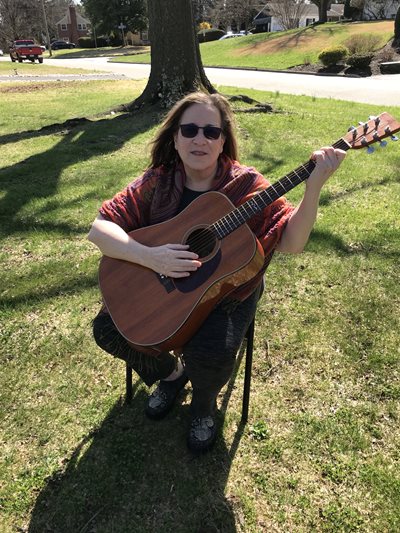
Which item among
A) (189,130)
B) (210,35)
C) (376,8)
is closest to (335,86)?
(189,130)


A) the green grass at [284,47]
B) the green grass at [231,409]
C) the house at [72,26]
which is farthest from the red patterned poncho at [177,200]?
the house at [72,26]

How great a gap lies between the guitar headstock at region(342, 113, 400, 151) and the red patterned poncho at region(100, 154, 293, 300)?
413mm

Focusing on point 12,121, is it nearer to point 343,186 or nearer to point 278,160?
point 278,160

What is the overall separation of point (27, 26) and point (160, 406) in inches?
2455

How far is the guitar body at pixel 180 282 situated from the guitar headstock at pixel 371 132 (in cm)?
65

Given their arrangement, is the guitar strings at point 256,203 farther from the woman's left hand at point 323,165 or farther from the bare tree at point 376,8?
the bare tree at point 376,8

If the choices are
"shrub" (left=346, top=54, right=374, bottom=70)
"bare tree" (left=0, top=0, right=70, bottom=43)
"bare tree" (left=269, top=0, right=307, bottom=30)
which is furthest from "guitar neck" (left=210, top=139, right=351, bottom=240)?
"bare tree" (left=0, top=0, right=70, bottom=43)

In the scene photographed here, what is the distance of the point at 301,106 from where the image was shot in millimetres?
9227

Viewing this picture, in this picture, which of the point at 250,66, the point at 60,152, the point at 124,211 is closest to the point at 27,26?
the point at 250,66

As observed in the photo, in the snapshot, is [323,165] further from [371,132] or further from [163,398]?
[163,398]

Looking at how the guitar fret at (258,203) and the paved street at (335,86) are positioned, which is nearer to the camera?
the guitar fret at (258,203)

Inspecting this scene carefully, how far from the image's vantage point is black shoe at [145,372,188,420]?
225cm

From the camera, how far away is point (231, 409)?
91.0 inches

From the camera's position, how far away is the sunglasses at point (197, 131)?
196cm
